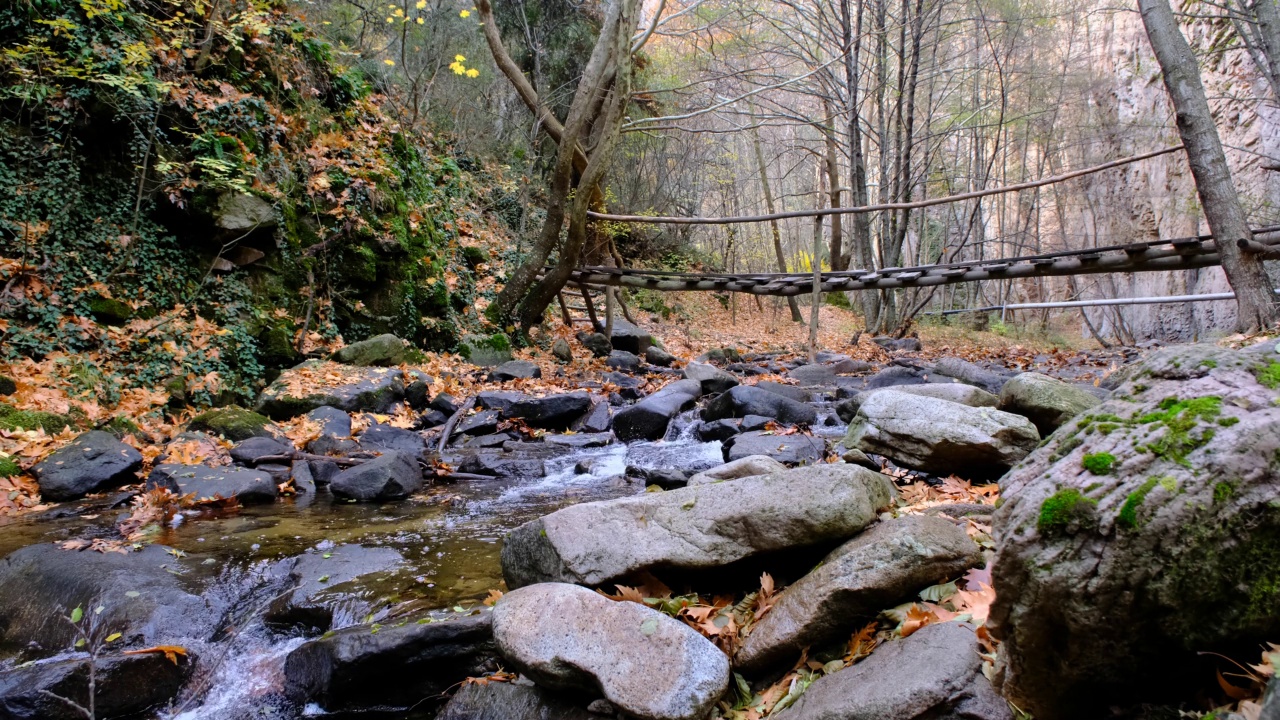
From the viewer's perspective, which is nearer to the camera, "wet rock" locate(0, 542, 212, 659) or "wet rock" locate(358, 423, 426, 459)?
"wet rock" locate(0, 542, 212, 659)

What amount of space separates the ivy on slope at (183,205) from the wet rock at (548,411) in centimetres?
284

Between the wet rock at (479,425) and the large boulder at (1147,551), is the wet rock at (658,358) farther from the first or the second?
the large boulder at (1147,551)

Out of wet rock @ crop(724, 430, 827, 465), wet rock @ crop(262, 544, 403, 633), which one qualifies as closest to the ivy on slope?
wet rock @ crop(262, 544, 403, 633)

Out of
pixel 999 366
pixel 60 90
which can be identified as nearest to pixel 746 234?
pixel 999 366

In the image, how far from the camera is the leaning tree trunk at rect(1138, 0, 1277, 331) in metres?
6.49

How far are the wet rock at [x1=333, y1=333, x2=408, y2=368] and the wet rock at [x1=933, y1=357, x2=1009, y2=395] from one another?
25.4 feet

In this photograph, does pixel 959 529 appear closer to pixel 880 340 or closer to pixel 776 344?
pixel 880 340

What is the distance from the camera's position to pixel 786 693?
250 cm

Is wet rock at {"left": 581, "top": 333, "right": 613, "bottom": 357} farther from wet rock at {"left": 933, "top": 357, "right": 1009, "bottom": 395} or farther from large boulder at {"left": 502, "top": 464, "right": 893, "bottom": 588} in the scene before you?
large boulder at {"left": 502, "top": 464, "right": 893, "bottom": 588}

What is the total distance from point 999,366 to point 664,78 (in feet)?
38.4

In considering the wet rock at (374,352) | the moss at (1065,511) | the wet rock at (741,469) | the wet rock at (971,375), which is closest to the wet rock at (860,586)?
the moss at (1065,511)

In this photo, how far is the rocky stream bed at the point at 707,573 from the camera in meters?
1.58

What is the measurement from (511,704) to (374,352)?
7133mm

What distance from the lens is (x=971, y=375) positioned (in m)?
8.83
